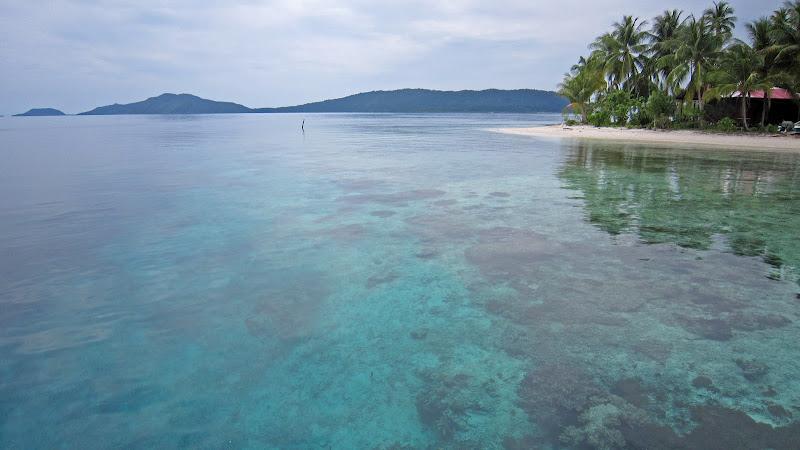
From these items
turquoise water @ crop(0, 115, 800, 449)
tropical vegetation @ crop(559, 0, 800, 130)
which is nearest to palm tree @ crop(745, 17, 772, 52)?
tropical vegetation @ crop(559, 0, 800, 130)

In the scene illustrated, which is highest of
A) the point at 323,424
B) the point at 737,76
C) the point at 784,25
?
the point at 784,25

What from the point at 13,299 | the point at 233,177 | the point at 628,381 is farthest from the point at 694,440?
the point at 233,177

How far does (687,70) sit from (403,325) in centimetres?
4366

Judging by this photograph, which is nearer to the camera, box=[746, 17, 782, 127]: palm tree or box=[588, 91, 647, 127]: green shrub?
box=[746, 17, 782, 127]: palm tree

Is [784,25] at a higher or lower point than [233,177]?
higher

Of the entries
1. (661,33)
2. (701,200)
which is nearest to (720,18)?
(661,33)

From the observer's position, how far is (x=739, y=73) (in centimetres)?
3416

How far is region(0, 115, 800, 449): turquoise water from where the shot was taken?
14.2 ft

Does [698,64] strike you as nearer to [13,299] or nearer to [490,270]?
[490,270]

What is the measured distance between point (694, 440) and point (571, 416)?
1014 mm

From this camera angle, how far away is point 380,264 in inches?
346

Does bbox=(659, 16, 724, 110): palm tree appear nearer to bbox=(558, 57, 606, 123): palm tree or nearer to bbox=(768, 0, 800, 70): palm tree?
bbox=(768, 0, 800, 70): palm tree

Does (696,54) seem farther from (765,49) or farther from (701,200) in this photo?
(701,200)

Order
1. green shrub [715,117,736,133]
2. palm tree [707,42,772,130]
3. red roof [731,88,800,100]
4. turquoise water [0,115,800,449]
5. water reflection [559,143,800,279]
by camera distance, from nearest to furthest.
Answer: turquoise water [0,115,800,449], water reflection [559,143,800,279], palm tree [707,42,772,130], green shrub [715,117,736,133], red roof [731,88,800,100]
